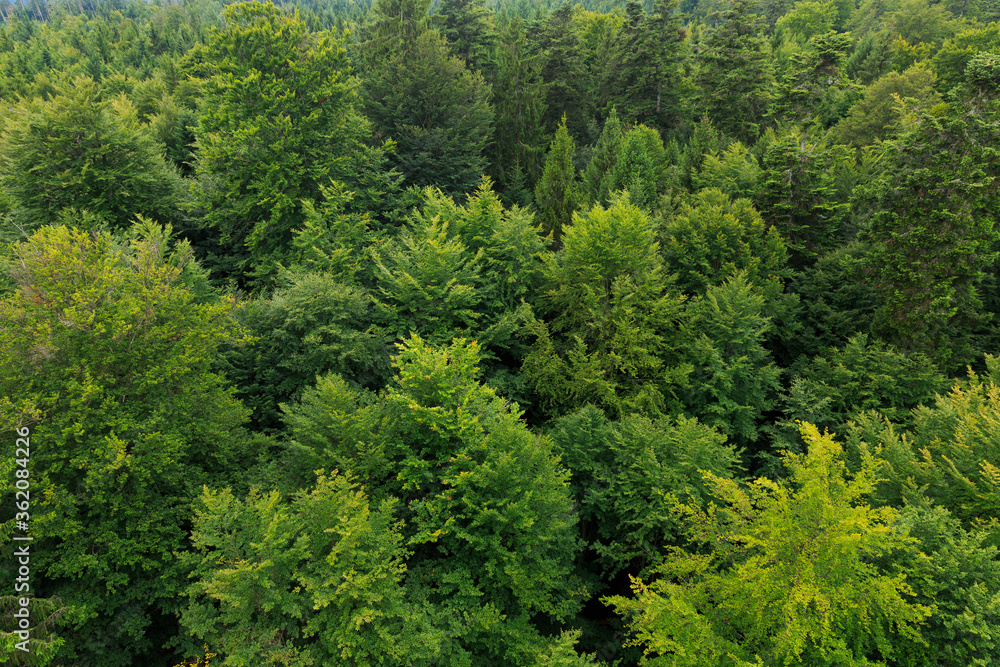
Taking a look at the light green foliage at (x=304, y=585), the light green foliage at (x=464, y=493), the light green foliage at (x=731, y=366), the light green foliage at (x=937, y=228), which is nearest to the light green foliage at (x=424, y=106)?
the light green foliage at (x=731, y=366)

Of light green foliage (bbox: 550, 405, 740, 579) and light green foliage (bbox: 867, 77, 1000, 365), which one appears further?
light green foliage (bbox: 867, 77, 1000, 365)

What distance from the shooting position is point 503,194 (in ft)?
114

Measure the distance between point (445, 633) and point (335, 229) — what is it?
18.8 metres

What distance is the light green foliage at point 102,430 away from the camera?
11883mm

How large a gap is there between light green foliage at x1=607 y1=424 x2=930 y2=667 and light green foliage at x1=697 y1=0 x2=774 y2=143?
31.6m

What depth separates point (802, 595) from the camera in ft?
29.6

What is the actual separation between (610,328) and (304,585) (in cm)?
1386

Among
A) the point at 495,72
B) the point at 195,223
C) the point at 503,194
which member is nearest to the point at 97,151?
the point at 195,223

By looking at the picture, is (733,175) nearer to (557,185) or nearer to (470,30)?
(557,185)

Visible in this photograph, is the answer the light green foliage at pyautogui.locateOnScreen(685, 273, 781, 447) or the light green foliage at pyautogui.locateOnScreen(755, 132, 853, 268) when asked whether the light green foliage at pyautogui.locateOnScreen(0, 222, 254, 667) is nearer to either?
the light green foliage at pyautogui.locateOnScreen(685, 273, 781, 447)

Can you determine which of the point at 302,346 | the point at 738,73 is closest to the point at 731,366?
the point at 302,346

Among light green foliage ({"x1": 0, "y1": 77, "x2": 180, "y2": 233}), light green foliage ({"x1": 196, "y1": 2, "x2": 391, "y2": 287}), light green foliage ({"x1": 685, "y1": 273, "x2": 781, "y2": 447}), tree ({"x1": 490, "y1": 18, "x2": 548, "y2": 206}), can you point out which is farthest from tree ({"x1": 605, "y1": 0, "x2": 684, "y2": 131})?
light green foliage ({"x1": 0, "y1": 77, "x2": 180, "y2": 233})

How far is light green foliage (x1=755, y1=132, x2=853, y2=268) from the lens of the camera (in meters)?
24.1

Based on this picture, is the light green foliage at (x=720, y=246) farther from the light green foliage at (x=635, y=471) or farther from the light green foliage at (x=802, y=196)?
the light green foliage at (x=635, y=471)
